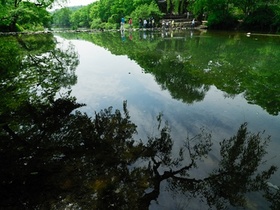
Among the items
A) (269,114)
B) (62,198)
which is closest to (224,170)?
(62,198)

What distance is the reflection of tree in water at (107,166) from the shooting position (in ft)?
12.0

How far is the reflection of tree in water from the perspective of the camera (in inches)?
144

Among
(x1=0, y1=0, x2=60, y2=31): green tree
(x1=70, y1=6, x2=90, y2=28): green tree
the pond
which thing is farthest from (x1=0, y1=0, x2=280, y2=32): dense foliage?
(x1=70, y1=6, x2=90, y2=28): green tree

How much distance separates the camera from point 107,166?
172 inches

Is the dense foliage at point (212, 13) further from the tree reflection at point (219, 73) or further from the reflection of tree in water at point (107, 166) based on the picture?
the reflection of tree in water at point (107, 166)

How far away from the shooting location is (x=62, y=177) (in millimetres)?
4102

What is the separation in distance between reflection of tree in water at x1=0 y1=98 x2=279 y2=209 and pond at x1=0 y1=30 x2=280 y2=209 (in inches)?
0.7

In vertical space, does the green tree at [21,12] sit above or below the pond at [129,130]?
above

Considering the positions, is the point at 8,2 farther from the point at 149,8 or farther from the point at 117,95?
the point at 117,95

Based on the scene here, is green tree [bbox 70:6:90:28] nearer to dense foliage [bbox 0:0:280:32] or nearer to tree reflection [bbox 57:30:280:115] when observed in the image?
dense foliage [bbox 0:0:280:32]

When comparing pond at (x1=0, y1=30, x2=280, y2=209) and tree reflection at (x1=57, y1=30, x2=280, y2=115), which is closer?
pond at (x1=0, y1=30, x2=280, y2=209)

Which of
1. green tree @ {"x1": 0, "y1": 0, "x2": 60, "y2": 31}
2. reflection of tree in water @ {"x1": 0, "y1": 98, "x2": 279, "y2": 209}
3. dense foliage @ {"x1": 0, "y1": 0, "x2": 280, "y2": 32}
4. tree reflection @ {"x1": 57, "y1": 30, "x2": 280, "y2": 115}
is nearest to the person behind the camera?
reflection of tree in water @ {"x1": 0, "y1": 98, "x2": 279, "y2": 209}

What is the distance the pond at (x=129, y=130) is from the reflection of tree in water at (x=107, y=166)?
0.7 inches

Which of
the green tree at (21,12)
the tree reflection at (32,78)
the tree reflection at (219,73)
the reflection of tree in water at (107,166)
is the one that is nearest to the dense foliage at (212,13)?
the green tree at (21,12)
